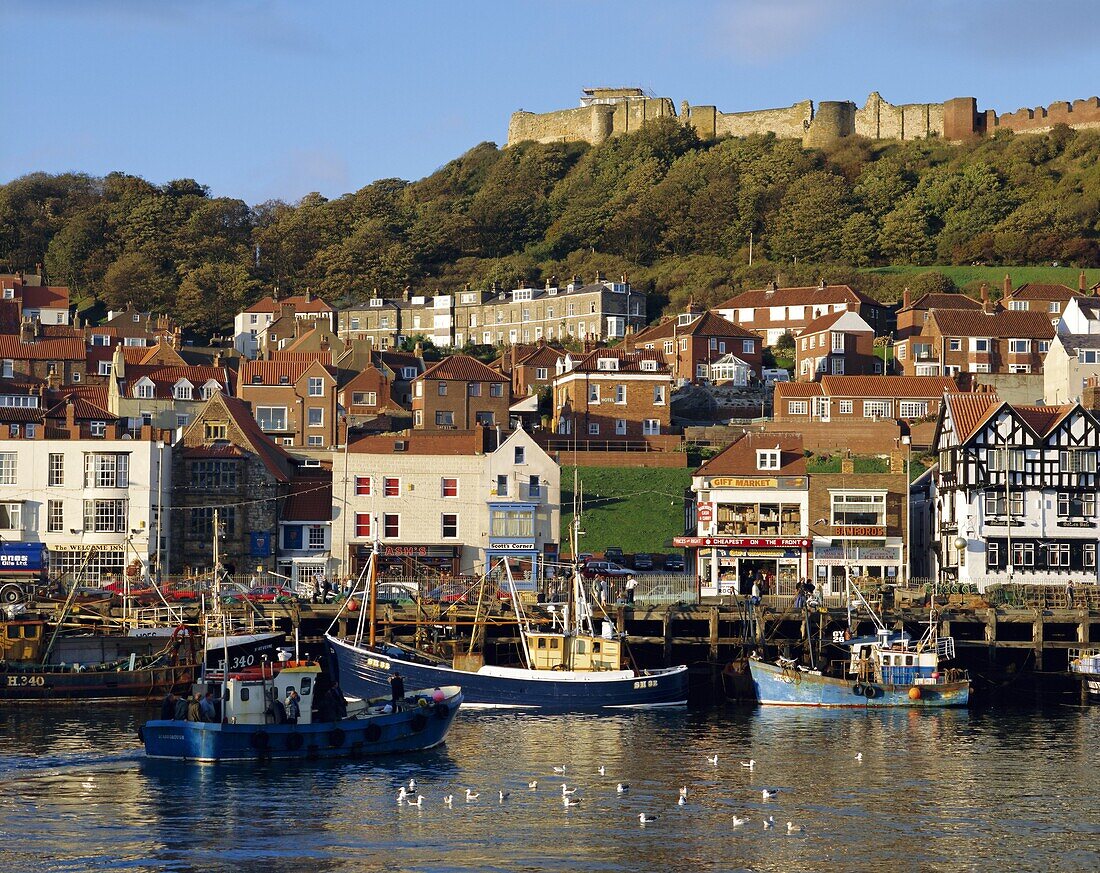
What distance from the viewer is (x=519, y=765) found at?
45312mm

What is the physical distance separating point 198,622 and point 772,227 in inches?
3933

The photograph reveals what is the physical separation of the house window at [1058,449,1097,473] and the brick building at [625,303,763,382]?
45.4m

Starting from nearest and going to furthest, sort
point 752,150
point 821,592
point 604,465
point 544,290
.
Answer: point 821,592
point 604,465
point 544,290
point 752,150

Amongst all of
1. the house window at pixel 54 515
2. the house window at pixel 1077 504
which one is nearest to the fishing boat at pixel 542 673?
the house window at pixel 1077 504

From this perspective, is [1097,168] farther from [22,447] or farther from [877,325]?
[22,447]

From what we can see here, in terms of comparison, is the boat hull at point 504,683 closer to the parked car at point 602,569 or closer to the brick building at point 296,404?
the parked car at point 602,569

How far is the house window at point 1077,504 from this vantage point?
2867 inches

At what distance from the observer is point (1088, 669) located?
59.9 meters

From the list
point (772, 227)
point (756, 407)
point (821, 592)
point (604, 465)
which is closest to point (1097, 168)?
point (772, 227)

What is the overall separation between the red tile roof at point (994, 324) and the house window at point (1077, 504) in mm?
42308

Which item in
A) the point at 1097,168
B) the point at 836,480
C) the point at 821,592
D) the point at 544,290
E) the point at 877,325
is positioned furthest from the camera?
the point at 1097,168

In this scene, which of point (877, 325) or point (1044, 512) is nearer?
point (1044, 512)

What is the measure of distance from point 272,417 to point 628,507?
87.1ft

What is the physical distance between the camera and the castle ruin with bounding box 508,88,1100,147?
17300cm
